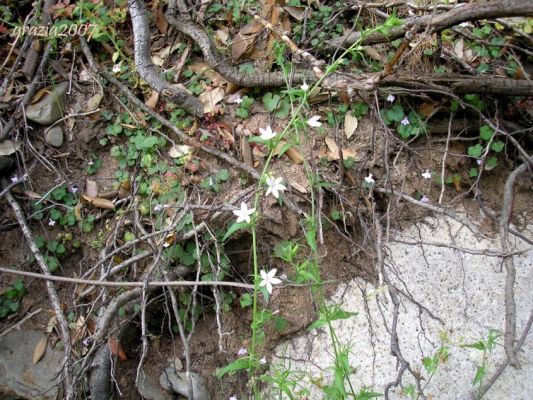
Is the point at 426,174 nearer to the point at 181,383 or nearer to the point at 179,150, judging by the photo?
the point at 179,150

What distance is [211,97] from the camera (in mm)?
3143

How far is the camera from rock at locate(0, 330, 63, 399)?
2889 mm

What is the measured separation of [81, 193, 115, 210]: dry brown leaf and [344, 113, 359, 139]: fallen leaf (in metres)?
1.43

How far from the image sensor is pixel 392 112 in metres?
2.88

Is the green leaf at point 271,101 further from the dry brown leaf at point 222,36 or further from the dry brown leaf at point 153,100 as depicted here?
the dry brown leaf at point 153,100

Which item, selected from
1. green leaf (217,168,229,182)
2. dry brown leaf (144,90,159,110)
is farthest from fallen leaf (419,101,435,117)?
dry brown leaf (144,90,159,110)

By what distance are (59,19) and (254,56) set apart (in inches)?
55.4

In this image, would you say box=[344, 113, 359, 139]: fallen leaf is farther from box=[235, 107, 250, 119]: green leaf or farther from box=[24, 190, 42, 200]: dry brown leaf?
box=[24, 190, 42, 200]: dry brown leaf

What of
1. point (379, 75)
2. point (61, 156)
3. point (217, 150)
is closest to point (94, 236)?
point (61, 156)

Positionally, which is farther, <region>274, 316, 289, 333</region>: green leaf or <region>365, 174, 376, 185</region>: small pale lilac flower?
<region>365, 174, 376, 185</region>: small pale lilac flower

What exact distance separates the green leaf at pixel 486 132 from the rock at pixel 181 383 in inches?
81.0

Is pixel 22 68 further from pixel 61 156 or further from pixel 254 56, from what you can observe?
pixel 254 56

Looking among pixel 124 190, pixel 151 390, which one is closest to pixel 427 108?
pixel 124 190

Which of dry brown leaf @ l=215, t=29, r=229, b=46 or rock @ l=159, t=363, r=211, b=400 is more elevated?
dry brown leaf @ l=215, t=29, r=229, b=46
